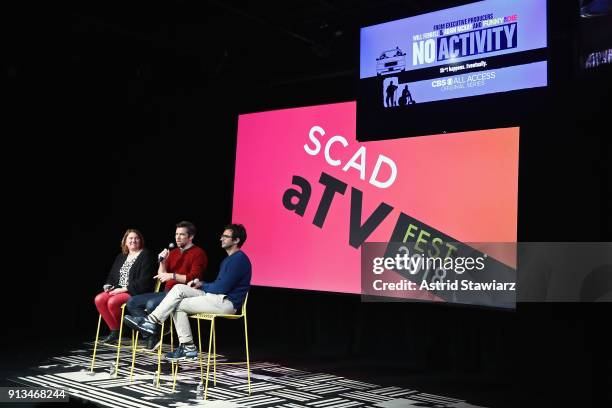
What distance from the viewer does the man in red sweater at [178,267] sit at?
466cm

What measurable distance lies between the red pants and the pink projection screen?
5.01 ft

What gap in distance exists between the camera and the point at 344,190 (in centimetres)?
584

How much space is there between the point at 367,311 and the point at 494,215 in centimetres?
149

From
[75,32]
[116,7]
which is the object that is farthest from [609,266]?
[75,32]

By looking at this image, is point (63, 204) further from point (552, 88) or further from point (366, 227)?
point (552, 88)

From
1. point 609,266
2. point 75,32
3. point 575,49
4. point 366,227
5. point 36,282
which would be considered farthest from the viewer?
point 36,282

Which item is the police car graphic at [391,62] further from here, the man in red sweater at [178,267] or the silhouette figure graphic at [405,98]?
the man in red sweater at [178,267]

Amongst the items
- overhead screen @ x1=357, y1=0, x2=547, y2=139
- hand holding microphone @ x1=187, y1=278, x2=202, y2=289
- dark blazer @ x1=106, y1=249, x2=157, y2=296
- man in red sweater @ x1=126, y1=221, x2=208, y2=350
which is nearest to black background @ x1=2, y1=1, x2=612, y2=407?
overhead screen @ x1=357, y1=0, x2=547, y2=139

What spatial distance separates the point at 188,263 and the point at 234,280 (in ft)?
2.40

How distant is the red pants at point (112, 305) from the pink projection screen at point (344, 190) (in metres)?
1.53

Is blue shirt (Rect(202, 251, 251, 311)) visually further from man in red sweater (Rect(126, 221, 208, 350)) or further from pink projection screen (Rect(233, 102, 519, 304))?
pink projection screen (Rect(233, 102, 519, 304))

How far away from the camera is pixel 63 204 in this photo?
23.1 feet

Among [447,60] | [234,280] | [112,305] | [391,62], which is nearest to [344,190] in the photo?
[391,62]
